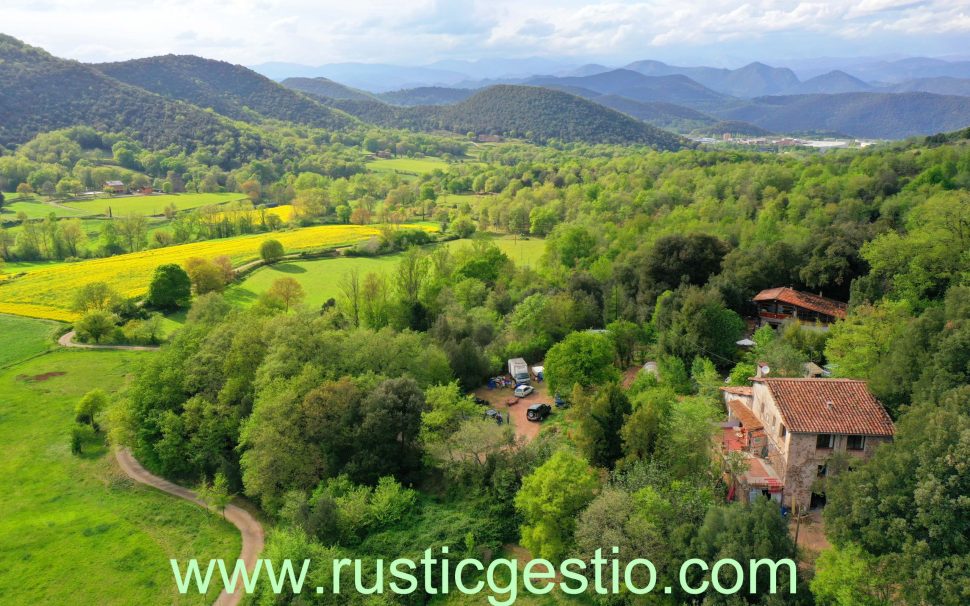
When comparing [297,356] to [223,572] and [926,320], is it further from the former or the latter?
[926,320]

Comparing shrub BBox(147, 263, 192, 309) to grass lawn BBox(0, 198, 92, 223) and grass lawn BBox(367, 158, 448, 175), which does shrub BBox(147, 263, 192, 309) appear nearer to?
grass lawn BBox(0, 198, 92, 223)

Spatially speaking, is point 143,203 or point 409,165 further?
point 409,165

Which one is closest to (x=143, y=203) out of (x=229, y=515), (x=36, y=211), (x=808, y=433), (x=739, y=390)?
(x=36, y=211)

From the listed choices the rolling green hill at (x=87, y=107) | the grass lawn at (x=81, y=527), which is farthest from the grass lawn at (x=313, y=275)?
the rolling green hill at (x=87, y=107)

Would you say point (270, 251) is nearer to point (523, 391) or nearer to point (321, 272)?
point (321, 272)

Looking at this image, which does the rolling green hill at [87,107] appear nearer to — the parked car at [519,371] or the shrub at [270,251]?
the shrub at [270,251]

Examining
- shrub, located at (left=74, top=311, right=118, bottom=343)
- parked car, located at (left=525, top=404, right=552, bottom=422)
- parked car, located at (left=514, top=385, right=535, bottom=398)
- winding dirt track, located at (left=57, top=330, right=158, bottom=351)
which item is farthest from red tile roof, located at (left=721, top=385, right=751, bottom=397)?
shrub, located at (left=74, top=311, right=118, bottom=343)
